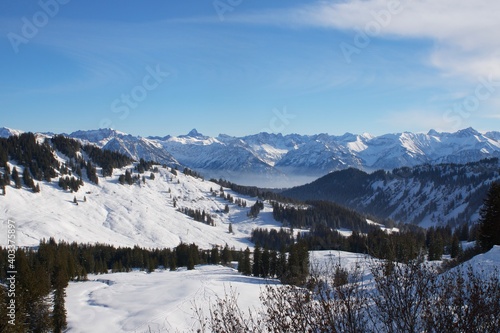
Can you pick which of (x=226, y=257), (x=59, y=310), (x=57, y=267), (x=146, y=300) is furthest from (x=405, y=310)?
(x=226, y=257)

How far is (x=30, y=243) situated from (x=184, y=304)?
309ft

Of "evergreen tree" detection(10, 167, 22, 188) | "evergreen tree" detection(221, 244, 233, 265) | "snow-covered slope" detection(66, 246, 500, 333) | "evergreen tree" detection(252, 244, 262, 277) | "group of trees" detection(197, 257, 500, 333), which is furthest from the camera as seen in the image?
"evergreen tree" detection(10, 167, 22, 188)

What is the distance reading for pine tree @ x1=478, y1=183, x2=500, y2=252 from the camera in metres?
53.4

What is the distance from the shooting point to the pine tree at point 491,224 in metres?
53.4

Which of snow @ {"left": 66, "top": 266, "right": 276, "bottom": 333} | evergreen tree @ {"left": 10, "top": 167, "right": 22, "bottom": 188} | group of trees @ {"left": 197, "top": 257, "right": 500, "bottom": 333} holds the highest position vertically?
evergreen tree @ {"left": 10, "top": 167, "right": 22, "bottom": 188}

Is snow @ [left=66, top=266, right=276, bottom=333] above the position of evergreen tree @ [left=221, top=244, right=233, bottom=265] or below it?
below

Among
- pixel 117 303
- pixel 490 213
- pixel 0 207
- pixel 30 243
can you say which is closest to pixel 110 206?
pixel 0 207

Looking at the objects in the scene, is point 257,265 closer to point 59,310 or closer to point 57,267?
point 57,267

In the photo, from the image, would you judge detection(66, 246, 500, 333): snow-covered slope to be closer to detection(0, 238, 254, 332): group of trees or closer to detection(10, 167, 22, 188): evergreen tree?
detection(0, 238, 254, 332): group of trees

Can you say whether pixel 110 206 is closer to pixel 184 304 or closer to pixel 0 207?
pixel 0 207

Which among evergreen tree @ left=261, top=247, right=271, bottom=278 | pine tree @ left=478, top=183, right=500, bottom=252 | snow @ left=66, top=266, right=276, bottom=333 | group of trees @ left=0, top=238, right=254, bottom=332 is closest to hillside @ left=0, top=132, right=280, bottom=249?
group of trees @ left=0, top=238, right=254, bottom=332

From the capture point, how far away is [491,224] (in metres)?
54.5

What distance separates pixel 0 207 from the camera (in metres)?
153

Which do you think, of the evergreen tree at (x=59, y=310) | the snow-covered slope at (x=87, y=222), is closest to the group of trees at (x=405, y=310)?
the evergreen tree at (x=59, y=310)
